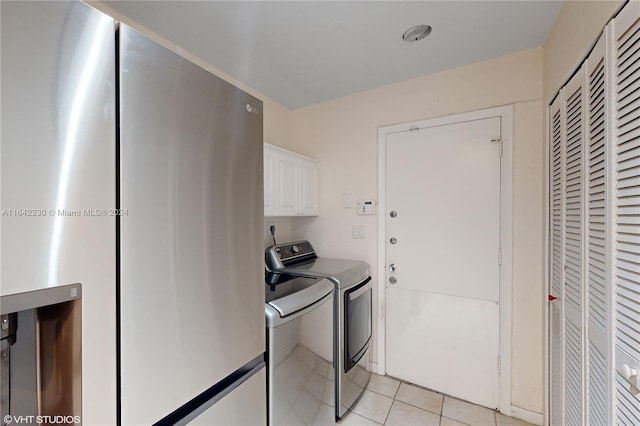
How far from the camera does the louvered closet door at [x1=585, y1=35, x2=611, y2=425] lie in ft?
3.01

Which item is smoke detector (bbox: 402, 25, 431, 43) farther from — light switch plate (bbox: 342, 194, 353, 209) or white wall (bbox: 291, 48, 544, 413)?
light switch plate (bbox: 342, 194, 353, 209)

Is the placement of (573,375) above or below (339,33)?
below

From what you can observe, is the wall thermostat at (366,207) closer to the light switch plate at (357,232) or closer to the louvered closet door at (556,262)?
the light switch plate at (357,232)

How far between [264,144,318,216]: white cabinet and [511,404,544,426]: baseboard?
2.09 metres

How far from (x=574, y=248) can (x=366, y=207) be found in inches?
55.6

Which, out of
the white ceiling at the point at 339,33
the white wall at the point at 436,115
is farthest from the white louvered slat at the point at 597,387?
the white ceiling at the point at 339,33

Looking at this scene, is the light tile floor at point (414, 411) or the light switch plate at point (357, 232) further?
the light switch plate at point (357, 232)

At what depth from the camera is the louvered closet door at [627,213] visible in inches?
30.3

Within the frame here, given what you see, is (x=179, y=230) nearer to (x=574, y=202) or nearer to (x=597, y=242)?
(x=597, y=242)

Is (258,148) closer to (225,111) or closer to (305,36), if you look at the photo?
(225,111)

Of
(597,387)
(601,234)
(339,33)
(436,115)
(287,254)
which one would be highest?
(339,33)

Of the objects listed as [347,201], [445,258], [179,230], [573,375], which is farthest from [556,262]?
[179,230]

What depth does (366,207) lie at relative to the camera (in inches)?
95.1

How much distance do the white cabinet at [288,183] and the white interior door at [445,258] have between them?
722 mm
